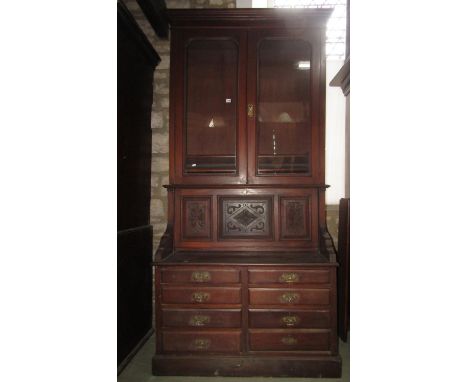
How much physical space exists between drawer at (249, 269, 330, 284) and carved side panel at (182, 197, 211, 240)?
528 mm

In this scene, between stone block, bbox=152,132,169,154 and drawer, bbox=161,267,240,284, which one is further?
stone block, bbox=152,132,169,154

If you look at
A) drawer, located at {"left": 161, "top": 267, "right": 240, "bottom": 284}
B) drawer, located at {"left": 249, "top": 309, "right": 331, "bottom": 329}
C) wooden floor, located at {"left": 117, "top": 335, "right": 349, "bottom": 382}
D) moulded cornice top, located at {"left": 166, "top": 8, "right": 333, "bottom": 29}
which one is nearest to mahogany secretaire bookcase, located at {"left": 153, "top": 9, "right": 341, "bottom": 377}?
moulded cornice top, located at {"left": 166, "top": 8, "right": 333, "bottom": 29}

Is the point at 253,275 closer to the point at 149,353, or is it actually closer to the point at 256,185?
the point at 256,185

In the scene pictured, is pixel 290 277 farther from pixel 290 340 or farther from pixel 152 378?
pixel 152 378

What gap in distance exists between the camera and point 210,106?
2566 mm

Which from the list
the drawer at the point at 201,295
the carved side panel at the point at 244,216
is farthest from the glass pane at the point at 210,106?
the drawer at the point at 201,295

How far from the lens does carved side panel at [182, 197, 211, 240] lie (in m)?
2.58

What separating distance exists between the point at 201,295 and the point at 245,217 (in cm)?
68

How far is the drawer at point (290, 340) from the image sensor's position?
7.21 ft

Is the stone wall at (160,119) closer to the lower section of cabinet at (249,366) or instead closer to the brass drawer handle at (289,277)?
the lower section of cabinet at (249,366)

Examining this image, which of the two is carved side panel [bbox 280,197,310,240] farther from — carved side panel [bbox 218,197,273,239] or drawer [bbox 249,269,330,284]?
drawer [bbox 249,269,330,284]

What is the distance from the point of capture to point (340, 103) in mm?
3002
